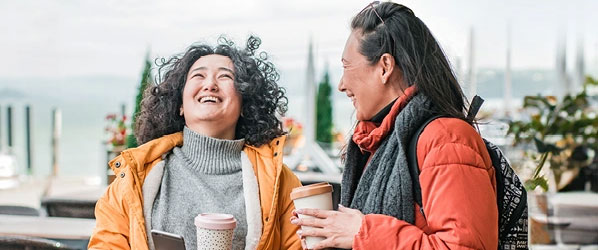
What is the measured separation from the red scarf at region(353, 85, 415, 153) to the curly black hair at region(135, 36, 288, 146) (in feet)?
1.62

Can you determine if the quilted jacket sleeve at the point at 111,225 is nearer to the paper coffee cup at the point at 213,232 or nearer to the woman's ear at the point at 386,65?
the paper coffee cup at the point at 213,232

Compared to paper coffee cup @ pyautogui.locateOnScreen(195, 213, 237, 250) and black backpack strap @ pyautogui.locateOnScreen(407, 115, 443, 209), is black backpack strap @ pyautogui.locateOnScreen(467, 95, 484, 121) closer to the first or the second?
black backpack strap @ pyautogui.locateOnScreen(407, 115, 443, 209)

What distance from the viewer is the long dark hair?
50.8 inches

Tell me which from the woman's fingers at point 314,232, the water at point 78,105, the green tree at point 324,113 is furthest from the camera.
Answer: the water at point 78,105

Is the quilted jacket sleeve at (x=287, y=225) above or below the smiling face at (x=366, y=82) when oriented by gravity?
below

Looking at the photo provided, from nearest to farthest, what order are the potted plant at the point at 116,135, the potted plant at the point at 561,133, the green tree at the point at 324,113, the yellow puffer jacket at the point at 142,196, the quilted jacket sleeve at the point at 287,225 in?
the yellow puffer jacket at the point at 142,196 < the quilted jacket sleeve at the point at 287,225 < the potted plant at the point at 561,133 < the potted plant at the point at 116,135 < the green tree at the point at 324,113

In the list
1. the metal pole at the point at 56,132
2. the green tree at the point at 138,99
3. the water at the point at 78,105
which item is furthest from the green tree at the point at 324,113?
the metal pole at the point at 56,132

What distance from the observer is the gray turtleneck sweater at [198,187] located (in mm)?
1673

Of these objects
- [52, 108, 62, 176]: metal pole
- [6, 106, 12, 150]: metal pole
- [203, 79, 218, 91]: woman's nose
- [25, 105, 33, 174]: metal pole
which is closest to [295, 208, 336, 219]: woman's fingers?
[203, 79, 218, 91]: woman's nose

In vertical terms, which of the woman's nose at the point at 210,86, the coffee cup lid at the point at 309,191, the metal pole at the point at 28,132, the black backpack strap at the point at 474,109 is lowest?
the metal pole at the point at 28,132

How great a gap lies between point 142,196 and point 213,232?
36 centimetres

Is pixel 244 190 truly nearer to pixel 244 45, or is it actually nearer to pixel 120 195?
pixel 120 195

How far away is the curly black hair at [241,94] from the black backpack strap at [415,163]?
0.64 meters

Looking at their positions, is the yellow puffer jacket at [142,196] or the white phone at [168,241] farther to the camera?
the yellow puffer jacket at [142,196]
